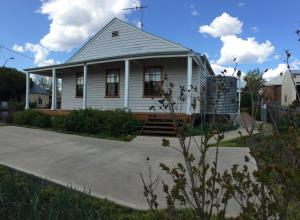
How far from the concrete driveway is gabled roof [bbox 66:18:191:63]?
23.2ft

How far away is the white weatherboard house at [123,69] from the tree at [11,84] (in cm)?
2857

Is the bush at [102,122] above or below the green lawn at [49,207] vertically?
above

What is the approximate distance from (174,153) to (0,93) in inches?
1776

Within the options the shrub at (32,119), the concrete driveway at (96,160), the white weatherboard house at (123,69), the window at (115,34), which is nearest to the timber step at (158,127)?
the white weatherboard house at (123,69)

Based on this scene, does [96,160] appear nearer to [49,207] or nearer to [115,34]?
[49,207]

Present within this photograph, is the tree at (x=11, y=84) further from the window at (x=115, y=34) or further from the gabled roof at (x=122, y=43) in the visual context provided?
the window at (x=115, y=34)

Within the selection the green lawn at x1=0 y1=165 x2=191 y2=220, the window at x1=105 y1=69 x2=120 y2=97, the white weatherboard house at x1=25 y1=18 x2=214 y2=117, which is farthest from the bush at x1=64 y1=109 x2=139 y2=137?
the green lawn at x1=0 y1=165 x2=191 y2=220

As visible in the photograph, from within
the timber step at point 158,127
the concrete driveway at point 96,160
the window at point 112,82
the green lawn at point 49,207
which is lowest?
the concrete driveway at point 96,160

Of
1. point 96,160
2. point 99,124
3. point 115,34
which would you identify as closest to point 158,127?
point 99,124

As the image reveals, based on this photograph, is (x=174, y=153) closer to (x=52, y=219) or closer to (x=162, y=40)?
(x=52, y=219)

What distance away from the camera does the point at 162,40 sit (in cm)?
2047

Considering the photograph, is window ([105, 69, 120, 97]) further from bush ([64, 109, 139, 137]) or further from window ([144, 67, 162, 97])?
bush ([64, 109, 139, 137])

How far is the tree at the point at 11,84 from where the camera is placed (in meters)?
50.3

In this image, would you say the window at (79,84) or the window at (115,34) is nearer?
the window at (115,34)
